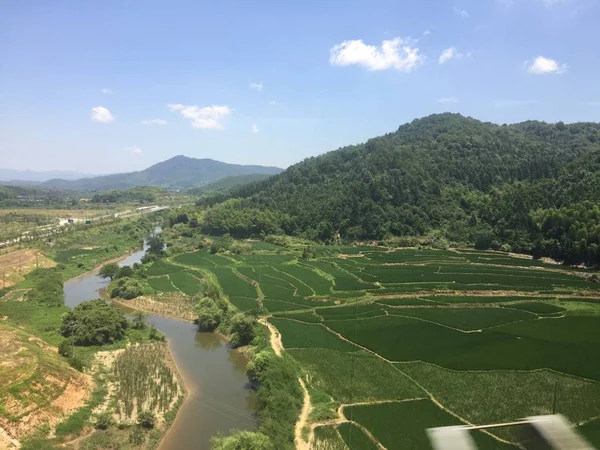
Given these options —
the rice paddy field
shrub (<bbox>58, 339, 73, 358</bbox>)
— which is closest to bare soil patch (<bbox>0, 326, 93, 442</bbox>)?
shrub (<bbox>58, 339, 73, 358</bbox>)

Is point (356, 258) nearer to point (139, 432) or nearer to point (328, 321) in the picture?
point (328, 321)

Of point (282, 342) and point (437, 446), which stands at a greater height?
point (437, 446)

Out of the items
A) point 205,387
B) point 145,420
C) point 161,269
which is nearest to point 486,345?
point 205,387

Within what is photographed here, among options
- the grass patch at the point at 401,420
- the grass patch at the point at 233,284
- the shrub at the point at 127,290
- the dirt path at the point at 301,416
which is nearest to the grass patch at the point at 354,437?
the grass patch at the point at 401,420

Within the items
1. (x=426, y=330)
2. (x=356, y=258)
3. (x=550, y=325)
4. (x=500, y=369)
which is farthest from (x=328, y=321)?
(x=356, y=258)

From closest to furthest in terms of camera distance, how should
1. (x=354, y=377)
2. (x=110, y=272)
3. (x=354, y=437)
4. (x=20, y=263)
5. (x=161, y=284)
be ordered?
(x=354, y=437), (x=354, y=377), (x=161, y=284), (x=110, y=272), (x=20, y=263)

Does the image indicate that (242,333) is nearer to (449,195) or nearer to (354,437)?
(354,437)
